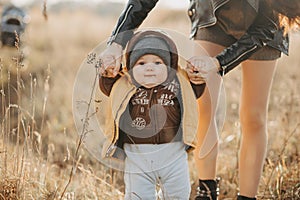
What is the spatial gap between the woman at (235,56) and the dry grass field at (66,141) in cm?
32

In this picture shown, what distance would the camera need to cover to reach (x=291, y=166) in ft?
11.7

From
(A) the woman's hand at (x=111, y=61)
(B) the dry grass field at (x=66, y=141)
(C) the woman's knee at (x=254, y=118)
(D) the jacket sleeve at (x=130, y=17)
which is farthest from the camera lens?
(C) the woman's knee at (x=254, y=118)

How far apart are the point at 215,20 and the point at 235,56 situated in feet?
0.85

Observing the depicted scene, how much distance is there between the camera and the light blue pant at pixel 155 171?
8.00ft

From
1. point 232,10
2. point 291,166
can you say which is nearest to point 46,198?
point 232,10

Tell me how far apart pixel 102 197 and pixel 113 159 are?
A: 1.74ft

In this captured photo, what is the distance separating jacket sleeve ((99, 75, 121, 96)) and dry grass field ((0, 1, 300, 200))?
0.99 feet

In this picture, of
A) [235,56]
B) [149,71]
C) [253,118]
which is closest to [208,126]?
[253,118]

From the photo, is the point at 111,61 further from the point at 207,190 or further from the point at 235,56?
the point at 207,190

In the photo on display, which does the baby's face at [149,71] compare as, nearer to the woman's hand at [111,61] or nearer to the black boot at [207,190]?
the woman's hand at [111,61]

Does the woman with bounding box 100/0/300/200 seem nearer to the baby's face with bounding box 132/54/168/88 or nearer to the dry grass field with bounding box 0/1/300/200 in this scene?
the baby's face with bounding box 132/54/168/88

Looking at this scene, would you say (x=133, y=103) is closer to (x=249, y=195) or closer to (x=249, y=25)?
(x=249, y=25)

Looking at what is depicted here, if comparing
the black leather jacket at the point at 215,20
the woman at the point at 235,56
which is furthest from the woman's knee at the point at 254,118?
the black leather jacket at the point at 215,20

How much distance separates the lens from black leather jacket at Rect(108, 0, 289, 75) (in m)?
2.47
